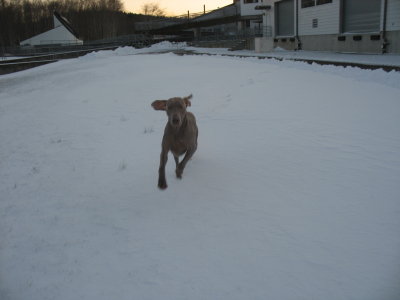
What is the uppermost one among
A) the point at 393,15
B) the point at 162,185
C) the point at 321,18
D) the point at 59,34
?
the point at 59,34

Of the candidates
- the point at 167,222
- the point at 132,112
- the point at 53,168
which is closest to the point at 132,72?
the point at 132,112

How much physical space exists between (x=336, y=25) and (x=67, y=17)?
90723mm

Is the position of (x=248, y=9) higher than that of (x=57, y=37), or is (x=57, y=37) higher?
(x=248, y=9)

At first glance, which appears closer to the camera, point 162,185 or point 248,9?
point 162,185

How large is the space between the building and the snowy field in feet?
41.9

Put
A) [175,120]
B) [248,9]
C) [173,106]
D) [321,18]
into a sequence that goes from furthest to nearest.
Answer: [248,9] < [321,18] < [173,106] < [175,120]

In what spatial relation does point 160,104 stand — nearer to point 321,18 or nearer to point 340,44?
point 340,44

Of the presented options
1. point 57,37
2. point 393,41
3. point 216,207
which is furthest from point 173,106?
point 57,37

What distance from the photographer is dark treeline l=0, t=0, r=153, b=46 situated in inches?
3314

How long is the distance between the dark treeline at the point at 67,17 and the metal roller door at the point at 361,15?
74.0 meters

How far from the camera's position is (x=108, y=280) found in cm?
350

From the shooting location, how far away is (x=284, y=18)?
32094 mm

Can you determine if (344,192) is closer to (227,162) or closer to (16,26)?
(227,162)

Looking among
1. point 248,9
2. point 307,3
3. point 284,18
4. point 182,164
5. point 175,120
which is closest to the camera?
point 175,120
